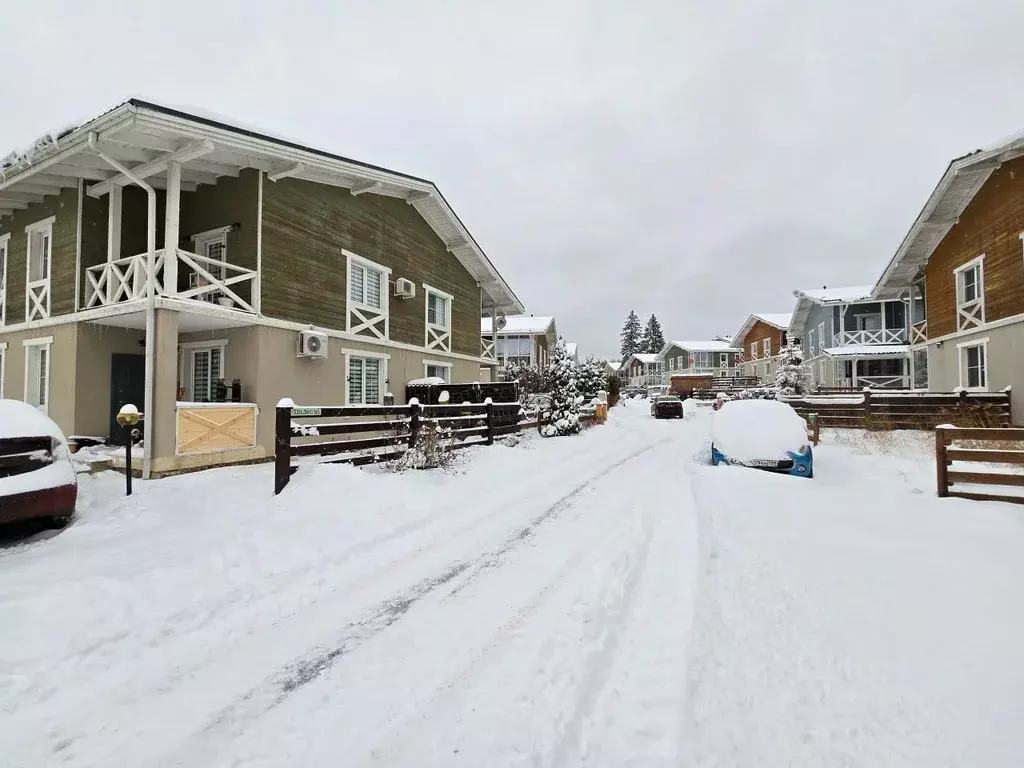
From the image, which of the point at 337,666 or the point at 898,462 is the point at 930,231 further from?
the point at 337,666

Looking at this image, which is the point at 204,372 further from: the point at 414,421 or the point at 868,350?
the point at 868,350

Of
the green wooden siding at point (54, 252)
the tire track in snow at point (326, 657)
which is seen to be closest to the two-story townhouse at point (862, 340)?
the tire track in snow at point (326, 657)

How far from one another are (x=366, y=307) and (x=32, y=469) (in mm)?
9531

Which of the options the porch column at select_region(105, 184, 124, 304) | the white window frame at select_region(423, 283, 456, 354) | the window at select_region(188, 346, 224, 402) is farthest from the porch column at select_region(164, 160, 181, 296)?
the white window frame at select_region(423, 283, 456, 354)

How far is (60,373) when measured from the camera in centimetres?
1105

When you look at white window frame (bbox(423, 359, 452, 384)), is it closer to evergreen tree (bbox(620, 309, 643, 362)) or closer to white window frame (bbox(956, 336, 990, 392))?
white window frame (bbox(956, 336, 990, 392))

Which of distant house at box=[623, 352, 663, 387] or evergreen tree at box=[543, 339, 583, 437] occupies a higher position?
distant house at box=[623, 352, 663, 387]

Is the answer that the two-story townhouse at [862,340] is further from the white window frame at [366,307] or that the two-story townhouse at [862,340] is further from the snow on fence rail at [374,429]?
the white window frame at [366,307]

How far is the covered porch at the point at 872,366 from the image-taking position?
96.6 feet

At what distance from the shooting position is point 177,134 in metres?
8.71

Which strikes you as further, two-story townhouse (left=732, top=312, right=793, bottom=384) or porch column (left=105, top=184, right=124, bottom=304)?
two-story townhouse (left=732, top=312, right=793, bottom=384)

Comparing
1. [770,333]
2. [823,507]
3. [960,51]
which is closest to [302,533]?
[823,507]

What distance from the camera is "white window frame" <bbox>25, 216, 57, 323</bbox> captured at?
11.7m

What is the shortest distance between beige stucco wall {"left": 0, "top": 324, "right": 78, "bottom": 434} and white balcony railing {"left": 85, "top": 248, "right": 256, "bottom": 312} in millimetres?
1015
